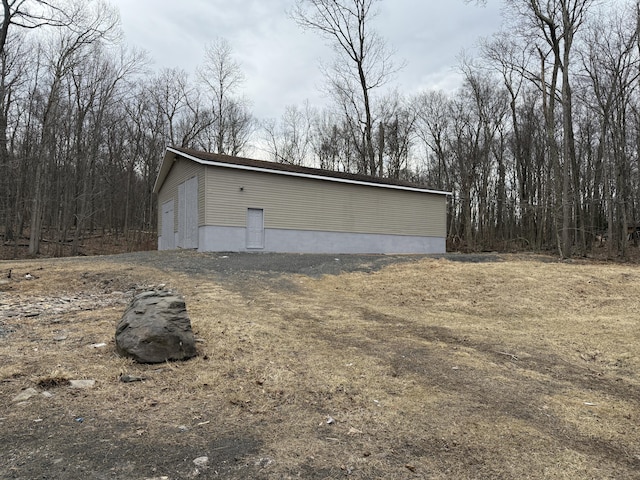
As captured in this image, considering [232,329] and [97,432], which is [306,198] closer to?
[232,329]

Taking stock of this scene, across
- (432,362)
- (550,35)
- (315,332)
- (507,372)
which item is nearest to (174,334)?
(315,332)

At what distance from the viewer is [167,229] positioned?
20094mm

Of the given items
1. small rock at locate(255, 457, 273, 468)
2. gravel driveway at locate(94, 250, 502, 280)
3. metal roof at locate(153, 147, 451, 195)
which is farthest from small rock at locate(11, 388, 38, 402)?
metal roof at locate(153, 147, 451, 195)

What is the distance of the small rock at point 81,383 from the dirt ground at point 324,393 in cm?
7

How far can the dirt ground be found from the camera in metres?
2.44

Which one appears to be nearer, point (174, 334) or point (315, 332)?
point (174, 334)

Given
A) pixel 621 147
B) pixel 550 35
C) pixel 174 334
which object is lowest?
pixel 174 334

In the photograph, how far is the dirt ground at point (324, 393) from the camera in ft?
8.02

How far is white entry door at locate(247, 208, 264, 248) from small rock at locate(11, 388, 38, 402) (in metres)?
13.1

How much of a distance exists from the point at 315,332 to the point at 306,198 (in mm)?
12531

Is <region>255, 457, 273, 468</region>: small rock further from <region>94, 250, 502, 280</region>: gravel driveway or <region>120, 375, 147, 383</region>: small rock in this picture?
<region>94, 250, 502, 280</region>: gravel driveway

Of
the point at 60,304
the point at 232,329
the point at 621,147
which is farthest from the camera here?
the point at 621,147

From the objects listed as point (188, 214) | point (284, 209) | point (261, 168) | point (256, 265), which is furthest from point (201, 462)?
point (188, 214)

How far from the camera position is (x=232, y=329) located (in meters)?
5.43
